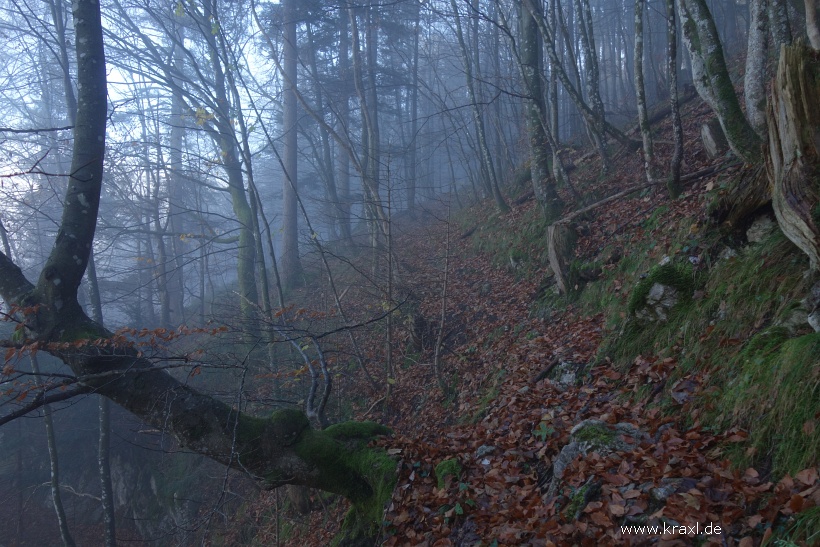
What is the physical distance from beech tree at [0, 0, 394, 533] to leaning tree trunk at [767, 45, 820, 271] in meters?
4.53

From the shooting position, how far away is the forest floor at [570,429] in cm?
Answer: 319

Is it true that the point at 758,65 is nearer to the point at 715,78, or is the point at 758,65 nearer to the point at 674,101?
the point at 715,78

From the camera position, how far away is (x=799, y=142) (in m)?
4.05

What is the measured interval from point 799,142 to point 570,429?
10.3ft

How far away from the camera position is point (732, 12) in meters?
23.2

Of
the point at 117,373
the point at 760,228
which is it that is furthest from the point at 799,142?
the point at 117,373

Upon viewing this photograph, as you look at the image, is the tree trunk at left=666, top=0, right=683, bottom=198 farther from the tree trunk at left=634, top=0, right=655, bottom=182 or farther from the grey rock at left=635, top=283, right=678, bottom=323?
the grey rock at left=635, top=283, right=678, bottom=323

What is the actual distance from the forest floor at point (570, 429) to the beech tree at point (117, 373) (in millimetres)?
694

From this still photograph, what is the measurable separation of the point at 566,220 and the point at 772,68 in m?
5.63

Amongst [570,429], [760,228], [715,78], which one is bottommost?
[570,429]

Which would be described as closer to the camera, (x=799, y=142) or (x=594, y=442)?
(x=799, y=142)

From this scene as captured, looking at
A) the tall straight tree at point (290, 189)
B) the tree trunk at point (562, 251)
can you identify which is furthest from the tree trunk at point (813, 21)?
the tall straight tree at point (290, 189)

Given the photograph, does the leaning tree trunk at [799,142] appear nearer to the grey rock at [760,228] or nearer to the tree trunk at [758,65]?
the grey rock at [760,228]

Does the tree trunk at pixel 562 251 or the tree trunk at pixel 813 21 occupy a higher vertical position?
the tree trunk at pixel 813 21
